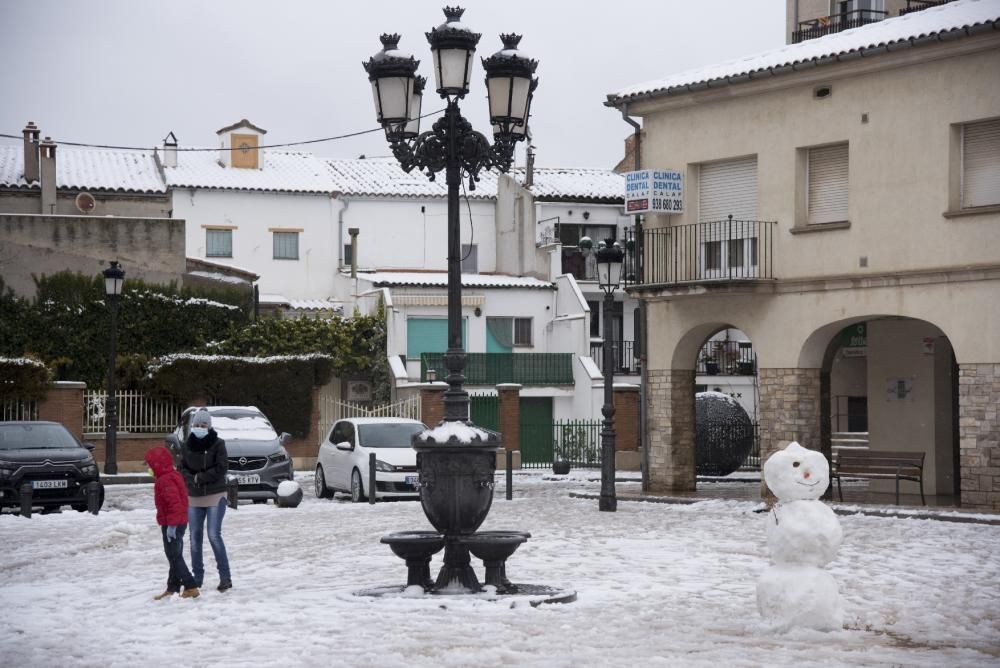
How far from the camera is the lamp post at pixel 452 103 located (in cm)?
1364

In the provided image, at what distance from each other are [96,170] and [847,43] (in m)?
33.5

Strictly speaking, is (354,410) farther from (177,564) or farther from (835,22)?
(177,564)

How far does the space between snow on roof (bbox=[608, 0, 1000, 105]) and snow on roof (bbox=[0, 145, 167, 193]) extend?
2696cm

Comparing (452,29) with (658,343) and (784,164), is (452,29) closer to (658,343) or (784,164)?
(784,164)

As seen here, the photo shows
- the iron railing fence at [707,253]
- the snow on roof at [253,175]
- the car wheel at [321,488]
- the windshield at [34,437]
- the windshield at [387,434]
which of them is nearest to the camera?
the windshield at [34,437]

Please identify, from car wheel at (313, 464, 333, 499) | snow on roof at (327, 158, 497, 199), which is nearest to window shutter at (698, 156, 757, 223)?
car wheel at (313, 464, 333, 499)

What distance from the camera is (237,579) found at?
14.6 metres

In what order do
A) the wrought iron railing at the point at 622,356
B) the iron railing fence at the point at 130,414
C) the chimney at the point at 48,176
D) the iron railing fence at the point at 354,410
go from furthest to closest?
the wrought iron railing at the point at 622,356, the chimney at the point at 48,176, the iron railing fence at the point at 354,410, the iron railing fence at the point at 130,414

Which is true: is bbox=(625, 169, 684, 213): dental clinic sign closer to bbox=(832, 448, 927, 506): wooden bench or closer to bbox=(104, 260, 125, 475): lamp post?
bbox=(832, 448, 927, 506): wooden bench

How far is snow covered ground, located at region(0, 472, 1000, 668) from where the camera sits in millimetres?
10031

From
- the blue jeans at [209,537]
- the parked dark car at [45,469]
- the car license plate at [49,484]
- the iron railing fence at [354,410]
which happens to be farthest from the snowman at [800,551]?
the iron railing fence at [354,410]

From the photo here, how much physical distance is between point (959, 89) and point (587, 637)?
14.9 m

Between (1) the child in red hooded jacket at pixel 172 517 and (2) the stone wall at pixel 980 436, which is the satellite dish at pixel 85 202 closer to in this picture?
(2) the stone wall at pixel 980 436

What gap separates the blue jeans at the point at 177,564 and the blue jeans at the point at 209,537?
0.98 feet
